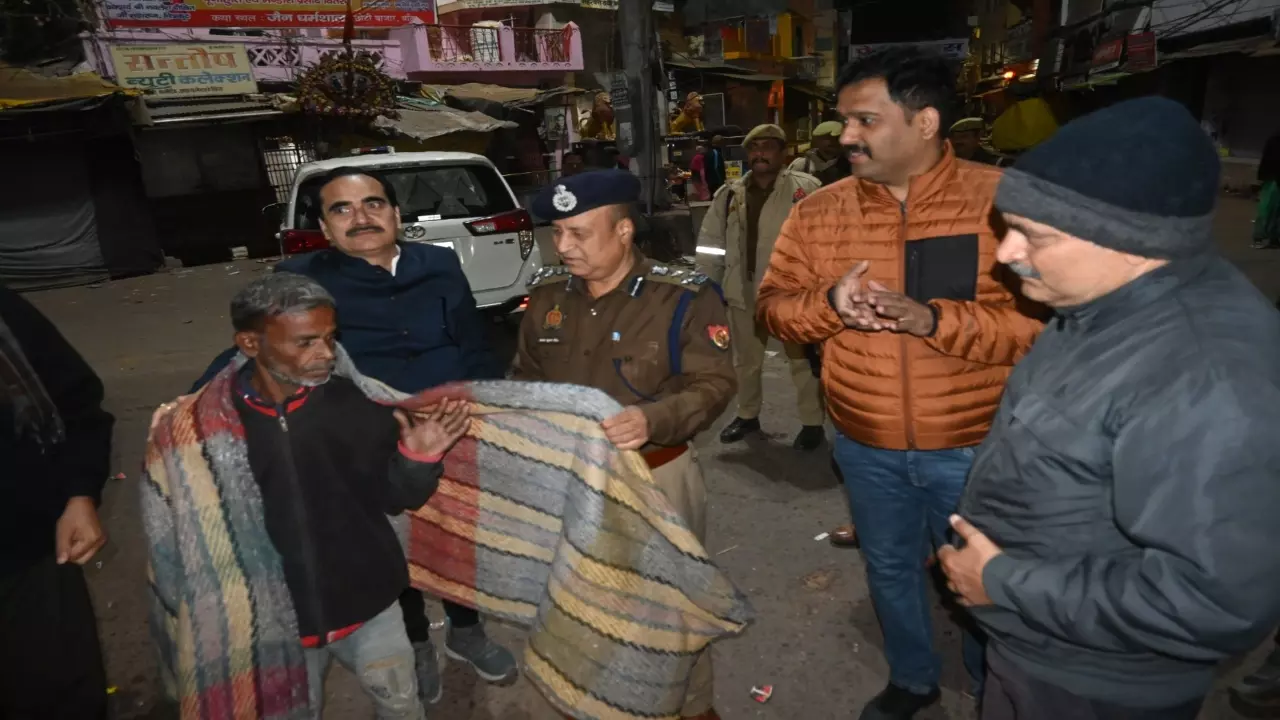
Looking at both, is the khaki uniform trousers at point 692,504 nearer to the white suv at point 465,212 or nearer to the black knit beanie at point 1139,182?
the black knit beanie at point 1139,182

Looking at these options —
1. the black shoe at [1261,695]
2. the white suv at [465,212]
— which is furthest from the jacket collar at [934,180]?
the white suv at [465,212]

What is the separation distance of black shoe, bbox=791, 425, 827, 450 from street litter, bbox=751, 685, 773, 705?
2.28 m

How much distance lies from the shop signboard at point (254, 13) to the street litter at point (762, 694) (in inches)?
670

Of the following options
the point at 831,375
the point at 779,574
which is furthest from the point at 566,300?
the point at 779,574

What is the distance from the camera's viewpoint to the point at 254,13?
617 inches

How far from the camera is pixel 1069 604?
4.23ft

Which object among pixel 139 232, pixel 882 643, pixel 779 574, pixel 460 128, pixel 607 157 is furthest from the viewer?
pixel 460 128

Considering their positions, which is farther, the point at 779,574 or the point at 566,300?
the point at 779,574

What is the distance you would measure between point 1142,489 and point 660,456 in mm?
1346

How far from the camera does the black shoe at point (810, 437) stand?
16.2 feet

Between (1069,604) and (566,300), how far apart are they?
161 centimetres

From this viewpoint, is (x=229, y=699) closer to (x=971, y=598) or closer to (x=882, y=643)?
(x=971, y=598)

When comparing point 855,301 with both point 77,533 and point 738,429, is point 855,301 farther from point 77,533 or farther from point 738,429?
point 738,429

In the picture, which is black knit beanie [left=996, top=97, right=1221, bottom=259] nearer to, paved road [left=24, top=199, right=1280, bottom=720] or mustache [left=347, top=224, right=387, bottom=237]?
mustache [left=347, top=224, right=387, bottom=237]
